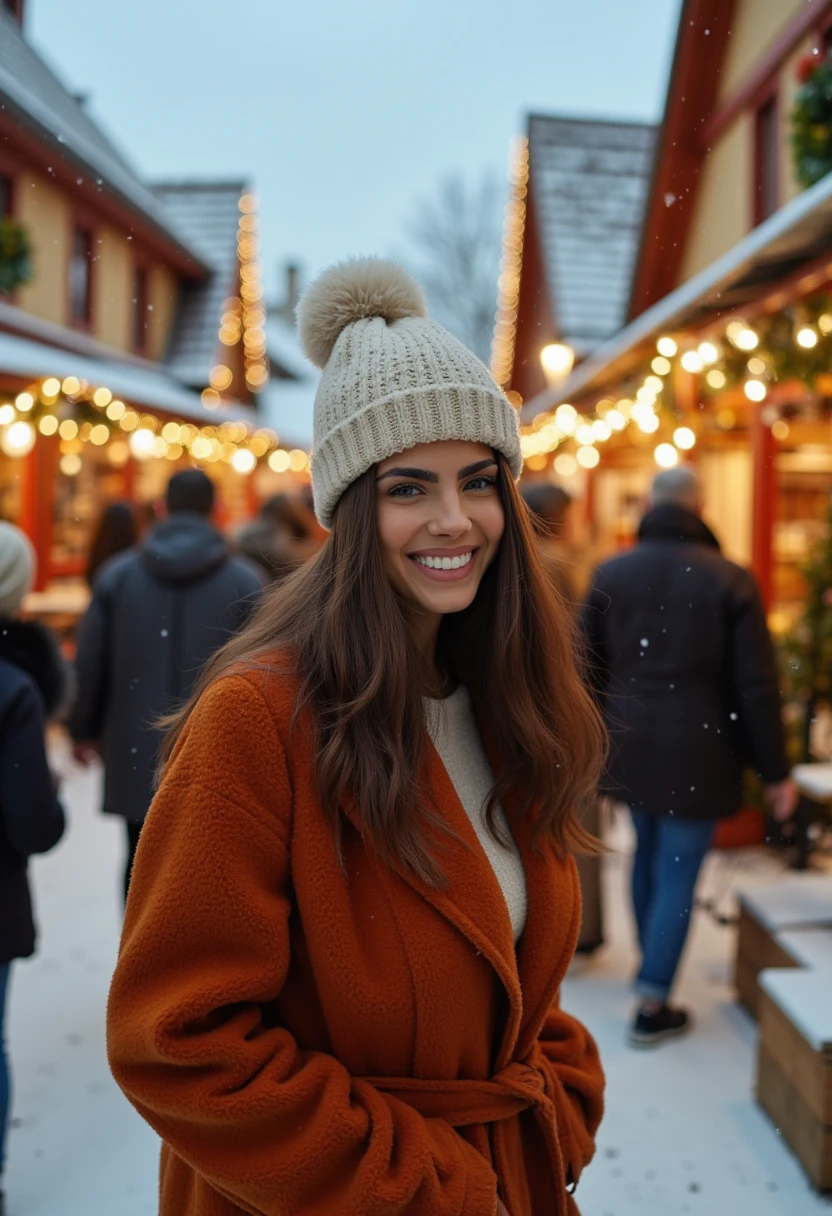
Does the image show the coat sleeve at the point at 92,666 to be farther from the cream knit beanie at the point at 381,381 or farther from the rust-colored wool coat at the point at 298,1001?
the rust-colored wool coat at the point at 298,1001

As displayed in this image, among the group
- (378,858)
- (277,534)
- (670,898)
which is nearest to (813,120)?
(670,898)

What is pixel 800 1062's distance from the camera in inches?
112

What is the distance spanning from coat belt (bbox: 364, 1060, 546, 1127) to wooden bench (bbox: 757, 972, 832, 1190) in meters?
1.67

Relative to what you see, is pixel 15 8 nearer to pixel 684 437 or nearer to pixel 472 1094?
pixel 684 437

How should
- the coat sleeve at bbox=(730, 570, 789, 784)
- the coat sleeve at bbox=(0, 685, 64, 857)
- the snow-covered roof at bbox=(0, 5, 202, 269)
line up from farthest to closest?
the snow-covered roof at bbox=(0, 5, 202, 269)
the coat sleeve at bbox=(730, 570, 789, 784)
the coat sleeve at bbox=(0, 685, 64, 857)

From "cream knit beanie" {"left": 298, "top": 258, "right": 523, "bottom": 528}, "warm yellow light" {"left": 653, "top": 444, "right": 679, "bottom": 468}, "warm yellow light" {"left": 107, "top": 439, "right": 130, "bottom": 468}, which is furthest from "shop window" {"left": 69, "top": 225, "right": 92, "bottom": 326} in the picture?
"cream knit beanie" {"left": 298, "top": 258, "right": 523, "bottom": 528}

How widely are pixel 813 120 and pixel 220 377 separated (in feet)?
47.4

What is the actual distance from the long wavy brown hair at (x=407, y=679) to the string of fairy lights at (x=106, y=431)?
4.49 feet

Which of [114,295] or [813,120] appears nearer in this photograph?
[813,120]

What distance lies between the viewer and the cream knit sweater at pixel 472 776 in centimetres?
148

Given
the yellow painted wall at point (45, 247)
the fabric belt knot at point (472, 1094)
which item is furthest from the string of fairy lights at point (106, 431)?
the fabric belt knot at point (472, 1094)

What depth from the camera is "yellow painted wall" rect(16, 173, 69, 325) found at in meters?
7.11

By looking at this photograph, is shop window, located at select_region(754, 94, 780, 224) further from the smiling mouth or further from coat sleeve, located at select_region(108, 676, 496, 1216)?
coat sleeve, located at select_region(108, 676, 496, 1216)

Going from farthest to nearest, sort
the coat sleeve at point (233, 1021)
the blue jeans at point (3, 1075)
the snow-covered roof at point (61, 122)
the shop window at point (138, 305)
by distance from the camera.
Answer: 1. the shop window at point (138, 305)
2. the snow-covered roof at point (61, 122)
3. the blue jeans at point (3, 1075)
4. the coat sleeve at point (233, 1021)
